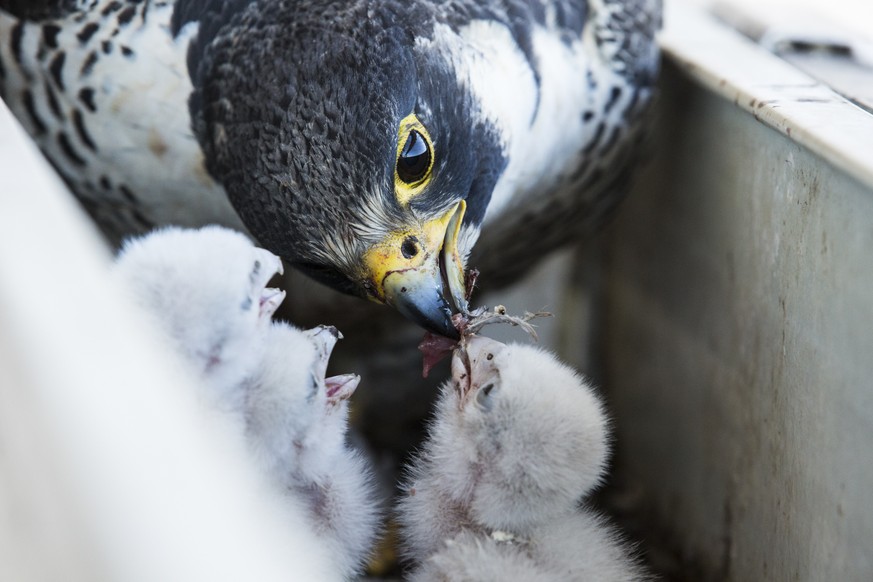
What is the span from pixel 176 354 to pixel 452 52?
63 centimetres

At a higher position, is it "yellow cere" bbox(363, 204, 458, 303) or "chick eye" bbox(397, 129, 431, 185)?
"chick eye" bbox(397, 129, 431, 185)

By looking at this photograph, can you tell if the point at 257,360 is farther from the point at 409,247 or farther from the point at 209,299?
the point at 409,247

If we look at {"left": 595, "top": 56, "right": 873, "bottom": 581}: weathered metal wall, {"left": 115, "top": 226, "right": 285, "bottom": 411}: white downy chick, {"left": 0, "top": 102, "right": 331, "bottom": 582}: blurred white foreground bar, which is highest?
{"left": 0, "top": 102, "right": 331, "bottom": 582}: blurred white foreground bar

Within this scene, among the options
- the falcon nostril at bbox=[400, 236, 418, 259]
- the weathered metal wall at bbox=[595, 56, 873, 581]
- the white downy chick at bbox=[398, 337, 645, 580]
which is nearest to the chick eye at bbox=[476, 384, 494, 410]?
the white downy chick at bbox=[398, 337, 645, 580]

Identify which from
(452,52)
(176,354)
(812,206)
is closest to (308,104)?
(452,52)

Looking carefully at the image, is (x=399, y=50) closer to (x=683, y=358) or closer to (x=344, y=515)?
(x=344, y=515)

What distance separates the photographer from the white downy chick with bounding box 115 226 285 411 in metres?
1.03

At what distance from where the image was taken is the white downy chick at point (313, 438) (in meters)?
1.08

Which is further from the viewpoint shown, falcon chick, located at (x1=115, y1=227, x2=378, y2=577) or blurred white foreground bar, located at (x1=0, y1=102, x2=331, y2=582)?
falcon chick, located at (x1=115, y1=227, x2=378, y2=577)

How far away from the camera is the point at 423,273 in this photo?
1.29 metres

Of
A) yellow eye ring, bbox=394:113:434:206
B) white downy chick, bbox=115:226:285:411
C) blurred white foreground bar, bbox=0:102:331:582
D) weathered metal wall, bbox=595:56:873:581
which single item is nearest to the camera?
blurred white foreground bar, bbox=0:102:331:582

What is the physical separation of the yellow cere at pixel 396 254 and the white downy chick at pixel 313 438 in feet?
0.43

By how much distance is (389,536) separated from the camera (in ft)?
6.15

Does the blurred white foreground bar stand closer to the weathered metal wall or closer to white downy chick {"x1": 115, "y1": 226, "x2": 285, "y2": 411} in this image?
white downy chick {"x1": 115, "y1": 226, "x2": 285, "y2": 411}
